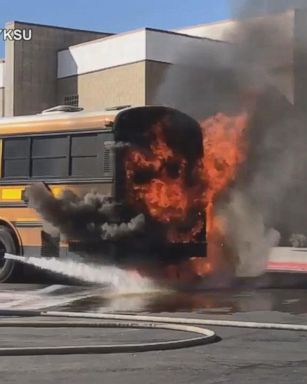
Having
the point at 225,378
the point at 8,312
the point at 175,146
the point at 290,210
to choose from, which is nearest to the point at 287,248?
the point at 290,210

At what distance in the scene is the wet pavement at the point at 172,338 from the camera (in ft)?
23.4

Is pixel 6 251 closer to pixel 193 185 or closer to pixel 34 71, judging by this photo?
pixel 193 185

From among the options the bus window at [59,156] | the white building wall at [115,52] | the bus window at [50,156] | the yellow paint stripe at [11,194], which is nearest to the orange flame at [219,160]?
the bus window at [59,156]

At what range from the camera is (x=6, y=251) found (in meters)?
15.9

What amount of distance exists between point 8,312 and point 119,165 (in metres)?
4.09

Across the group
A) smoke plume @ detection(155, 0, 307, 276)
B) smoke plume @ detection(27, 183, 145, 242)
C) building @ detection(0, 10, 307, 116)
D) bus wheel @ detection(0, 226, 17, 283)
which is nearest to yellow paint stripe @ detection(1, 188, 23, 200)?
bus wheel @ detection(0, 226, 17, 283)

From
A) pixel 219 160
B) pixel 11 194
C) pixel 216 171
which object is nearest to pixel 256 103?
pixel 219 160

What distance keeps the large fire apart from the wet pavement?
1392mm

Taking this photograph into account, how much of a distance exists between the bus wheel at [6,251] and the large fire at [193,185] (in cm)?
274

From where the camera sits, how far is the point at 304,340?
9.03m

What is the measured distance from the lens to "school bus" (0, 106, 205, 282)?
1461 centimetres

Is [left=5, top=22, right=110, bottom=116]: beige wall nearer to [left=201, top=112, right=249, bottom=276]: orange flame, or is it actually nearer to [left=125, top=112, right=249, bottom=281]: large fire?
[left=201, top=112, right=249, bottom=276]: orange flame

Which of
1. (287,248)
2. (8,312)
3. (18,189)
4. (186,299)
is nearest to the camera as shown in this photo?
(8,312)

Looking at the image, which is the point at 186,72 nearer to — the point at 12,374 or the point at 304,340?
the point at 304,340
